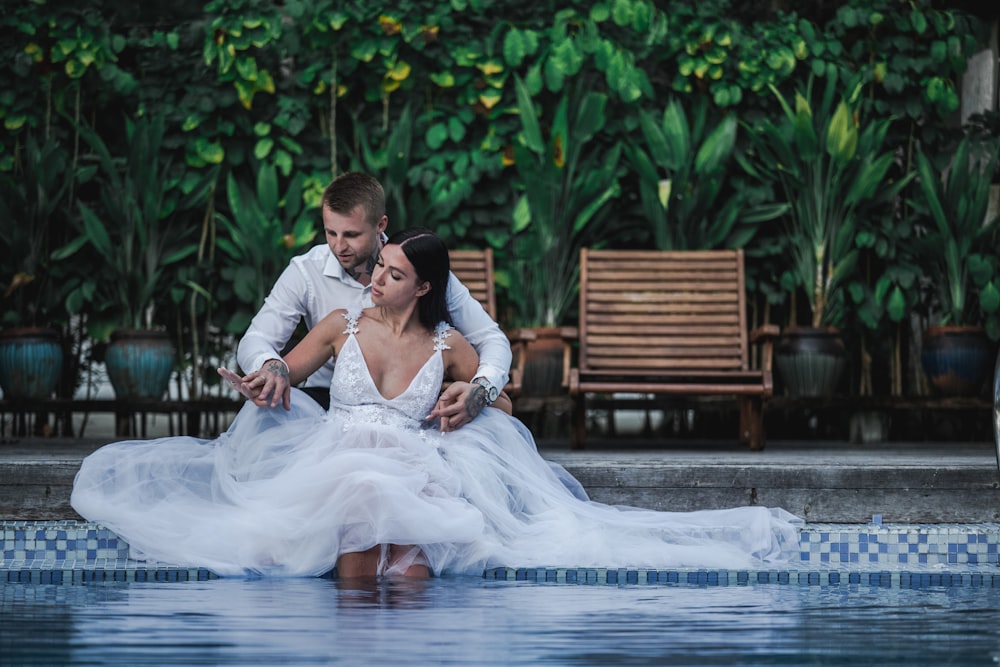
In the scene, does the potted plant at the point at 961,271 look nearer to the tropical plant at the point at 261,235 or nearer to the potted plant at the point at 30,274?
the tropical plant at the point at 261,235

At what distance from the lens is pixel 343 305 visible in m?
5.16

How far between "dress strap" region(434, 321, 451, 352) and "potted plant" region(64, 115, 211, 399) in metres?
2.88

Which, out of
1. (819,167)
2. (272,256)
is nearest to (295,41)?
(272,256)

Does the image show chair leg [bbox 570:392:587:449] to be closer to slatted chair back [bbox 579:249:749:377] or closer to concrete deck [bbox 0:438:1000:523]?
slatted chair back [bbox 579:249:749:377]

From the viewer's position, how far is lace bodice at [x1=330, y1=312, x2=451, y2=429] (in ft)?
15.4

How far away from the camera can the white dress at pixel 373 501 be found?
425cm

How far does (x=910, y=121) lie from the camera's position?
8109 millimetres

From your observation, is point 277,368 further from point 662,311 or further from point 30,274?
point 30,274

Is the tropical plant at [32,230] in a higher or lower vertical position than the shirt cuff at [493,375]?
higher

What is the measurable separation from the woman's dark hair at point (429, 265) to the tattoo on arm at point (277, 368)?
1.68 feet

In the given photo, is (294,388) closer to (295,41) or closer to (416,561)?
(416,561)

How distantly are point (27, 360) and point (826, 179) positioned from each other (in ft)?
13.7

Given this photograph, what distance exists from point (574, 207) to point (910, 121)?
197 cm

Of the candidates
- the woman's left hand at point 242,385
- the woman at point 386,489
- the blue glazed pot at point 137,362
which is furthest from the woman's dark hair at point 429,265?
the blue glazed pot at point 137,362
